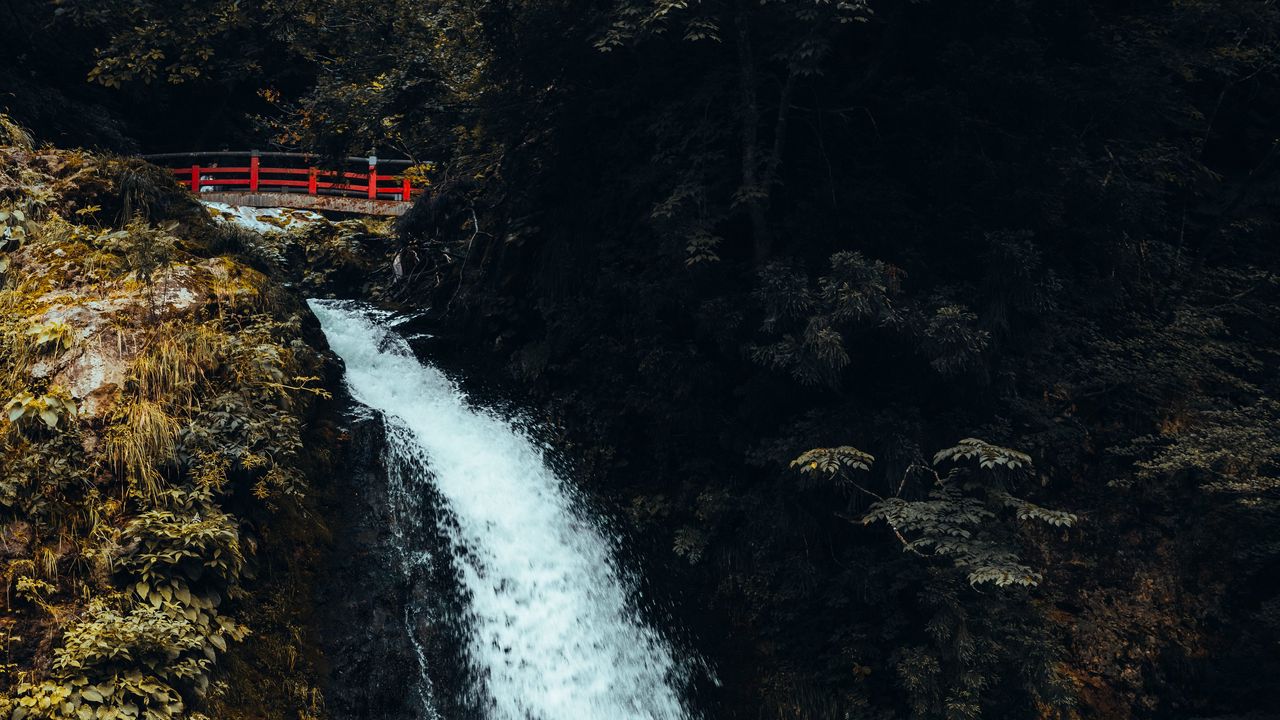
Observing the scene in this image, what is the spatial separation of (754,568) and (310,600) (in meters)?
4.33

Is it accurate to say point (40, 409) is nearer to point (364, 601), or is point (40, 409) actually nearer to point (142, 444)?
point (142, 444)

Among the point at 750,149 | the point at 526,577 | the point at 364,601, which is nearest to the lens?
the point at 364,601

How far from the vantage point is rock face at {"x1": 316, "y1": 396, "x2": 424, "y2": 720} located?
6035 millimetres

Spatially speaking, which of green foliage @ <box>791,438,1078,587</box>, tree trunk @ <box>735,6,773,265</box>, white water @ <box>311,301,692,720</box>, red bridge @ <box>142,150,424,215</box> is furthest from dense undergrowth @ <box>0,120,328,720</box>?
red bridge @ <box>142,150,424,215</box>

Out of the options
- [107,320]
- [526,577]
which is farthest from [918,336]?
[107,320]

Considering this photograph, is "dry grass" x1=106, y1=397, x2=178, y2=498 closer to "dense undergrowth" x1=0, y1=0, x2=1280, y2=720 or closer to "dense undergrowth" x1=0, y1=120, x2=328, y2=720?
"dense undergrowth" x1=0, y1=120, x2=328, y2=720

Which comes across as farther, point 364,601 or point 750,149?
point 750,149

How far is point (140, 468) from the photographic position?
528 cm

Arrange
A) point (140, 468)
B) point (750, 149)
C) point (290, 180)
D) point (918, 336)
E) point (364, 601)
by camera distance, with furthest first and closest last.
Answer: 1. point (290, 180)
2. point (750, 149)
3. point (918, 336)
4. point (364, 601)
5. point (140, 468)

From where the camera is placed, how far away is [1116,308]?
9.25 metres

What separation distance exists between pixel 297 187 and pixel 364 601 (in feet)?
45.8

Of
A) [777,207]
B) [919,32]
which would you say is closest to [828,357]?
[777,207]

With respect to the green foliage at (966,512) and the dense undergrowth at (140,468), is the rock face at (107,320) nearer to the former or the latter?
the dense undergrowth at (140,468)

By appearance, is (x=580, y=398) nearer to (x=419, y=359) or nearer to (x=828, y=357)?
(x=419, y=359)
